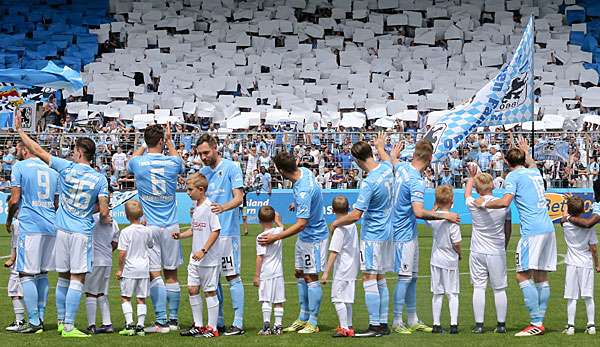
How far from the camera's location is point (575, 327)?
42.9ft

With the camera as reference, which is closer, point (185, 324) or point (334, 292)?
point (334, 292)

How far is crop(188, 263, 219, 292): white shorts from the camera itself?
12273 mm

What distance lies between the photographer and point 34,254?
12633 mm

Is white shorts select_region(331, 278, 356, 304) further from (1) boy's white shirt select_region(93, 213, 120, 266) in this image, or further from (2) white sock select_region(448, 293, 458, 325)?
(1) boy's white shirt select_region(93, 213, 120, 266)

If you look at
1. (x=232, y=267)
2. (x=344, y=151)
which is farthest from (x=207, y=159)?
(x=344, y=151)

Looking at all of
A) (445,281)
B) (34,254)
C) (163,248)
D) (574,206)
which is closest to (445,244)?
(445,281)

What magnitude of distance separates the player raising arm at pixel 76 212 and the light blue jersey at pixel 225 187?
4.04ft

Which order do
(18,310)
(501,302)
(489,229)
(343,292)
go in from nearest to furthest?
(343,292), (501,302), (489,229), (18,310)

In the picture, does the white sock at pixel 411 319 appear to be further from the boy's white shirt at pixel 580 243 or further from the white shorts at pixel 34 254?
the white shorts at pixel 34 254

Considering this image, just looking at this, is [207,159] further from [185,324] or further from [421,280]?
[421,280]

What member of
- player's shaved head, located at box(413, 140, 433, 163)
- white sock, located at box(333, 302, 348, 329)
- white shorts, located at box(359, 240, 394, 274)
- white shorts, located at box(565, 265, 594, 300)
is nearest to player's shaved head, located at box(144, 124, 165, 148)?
white shorts, located at box(359, 240, 394, 274)

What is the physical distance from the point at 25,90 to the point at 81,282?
26125mm

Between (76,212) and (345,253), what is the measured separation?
303cm

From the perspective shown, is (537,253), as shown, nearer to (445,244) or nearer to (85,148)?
(445,244)
